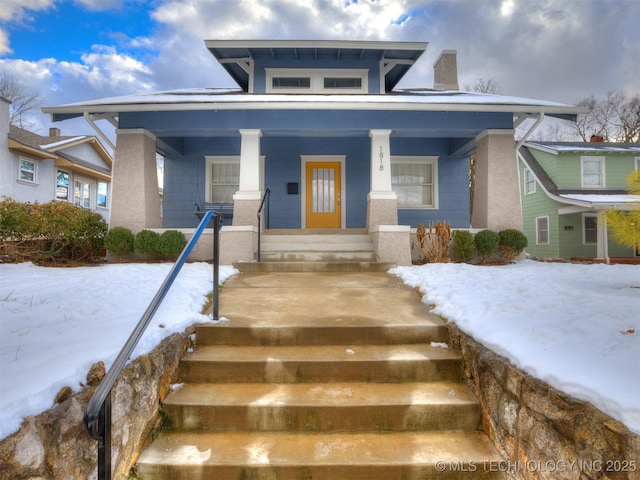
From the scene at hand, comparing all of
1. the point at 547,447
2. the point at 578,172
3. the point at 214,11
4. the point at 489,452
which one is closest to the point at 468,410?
the point at 489,452

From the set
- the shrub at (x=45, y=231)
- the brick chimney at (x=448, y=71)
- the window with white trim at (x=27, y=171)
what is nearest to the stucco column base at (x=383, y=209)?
the shrub at (x=45, y=231)

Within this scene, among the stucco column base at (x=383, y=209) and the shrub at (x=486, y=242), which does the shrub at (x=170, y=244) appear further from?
the shrub at (x=486, y=242)

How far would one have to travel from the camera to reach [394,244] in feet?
24.1

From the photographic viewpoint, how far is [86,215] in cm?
756

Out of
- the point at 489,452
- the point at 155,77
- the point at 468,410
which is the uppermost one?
the point at 155,77

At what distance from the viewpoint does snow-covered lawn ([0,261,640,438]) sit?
1802 mm

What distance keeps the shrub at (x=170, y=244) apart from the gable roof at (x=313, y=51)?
5475 millimetres

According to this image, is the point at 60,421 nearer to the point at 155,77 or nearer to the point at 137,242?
the point at 137,242

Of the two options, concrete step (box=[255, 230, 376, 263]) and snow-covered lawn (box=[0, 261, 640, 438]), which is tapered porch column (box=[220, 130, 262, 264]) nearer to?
concrete step (box=[255, 230, 376, 263])

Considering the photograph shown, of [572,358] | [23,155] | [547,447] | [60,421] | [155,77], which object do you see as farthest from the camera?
[155,77]

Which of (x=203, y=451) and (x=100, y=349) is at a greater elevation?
(x=100, y=349)

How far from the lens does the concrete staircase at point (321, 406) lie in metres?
2.10

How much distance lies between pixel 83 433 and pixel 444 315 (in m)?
3.00

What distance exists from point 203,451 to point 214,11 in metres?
10.1
